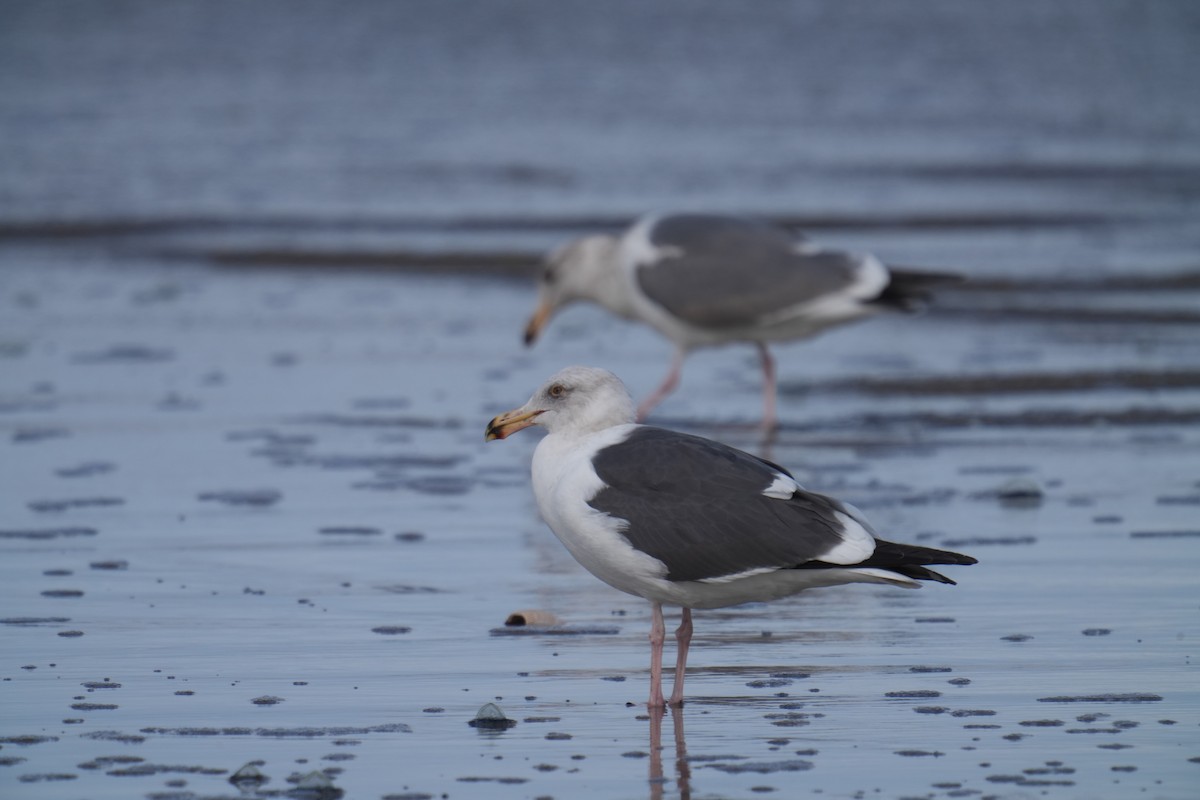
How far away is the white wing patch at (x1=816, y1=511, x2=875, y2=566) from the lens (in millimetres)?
5262

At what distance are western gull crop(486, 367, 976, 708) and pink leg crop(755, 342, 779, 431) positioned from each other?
414cm

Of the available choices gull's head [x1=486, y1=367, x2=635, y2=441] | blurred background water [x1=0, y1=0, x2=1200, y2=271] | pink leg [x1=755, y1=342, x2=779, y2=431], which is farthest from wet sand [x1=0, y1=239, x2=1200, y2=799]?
blurred background water [x1=0, y1=0, x2=1200, y2=271]

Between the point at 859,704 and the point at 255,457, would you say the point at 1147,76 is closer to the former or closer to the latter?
the point at 255,457

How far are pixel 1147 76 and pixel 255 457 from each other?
27757 millimetres

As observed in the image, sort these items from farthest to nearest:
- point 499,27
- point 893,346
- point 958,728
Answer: point 499,27 < point 893,346 < point 958,728

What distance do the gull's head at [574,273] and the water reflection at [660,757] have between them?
709cm

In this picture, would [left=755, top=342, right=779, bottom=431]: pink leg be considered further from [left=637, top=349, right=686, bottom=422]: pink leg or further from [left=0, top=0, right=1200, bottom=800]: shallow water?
[left=637, top=349, right=686, bottom=422]: pink leg

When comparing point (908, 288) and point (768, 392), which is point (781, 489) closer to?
point (768, 392)

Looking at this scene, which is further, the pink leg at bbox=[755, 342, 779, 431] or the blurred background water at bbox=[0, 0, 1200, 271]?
the blurred background water at bbox=[0, 0, 1200, 271]

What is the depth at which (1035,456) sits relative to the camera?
9070 mm

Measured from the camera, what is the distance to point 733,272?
11070 millimetres

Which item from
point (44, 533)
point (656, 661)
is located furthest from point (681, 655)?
point (44, 533)

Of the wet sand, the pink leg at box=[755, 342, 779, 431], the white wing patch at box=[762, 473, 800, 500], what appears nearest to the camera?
the wet sand

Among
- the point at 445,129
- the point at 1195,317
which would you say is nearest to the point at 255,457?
the point at 1195,317
